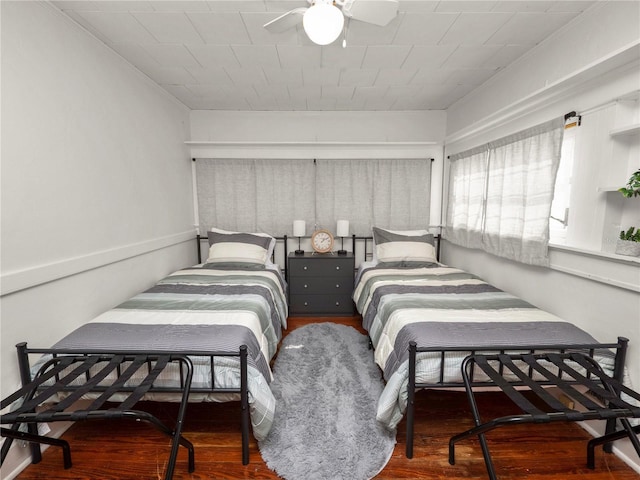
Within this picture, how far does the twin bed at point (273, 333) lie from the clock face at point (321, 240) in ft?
3.27

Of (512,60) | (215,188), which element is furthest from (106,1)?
(512,60)

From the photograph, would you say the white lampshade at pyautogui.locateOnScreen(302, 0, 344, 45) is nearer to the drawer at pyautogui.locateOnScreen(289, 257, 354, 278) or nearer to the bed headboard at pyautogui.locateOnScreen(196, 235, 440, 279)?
the drawer at pyautogui.locateOnScreen(289, 257, 354, 278)

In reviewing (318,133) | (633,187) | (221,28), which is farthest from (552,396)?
(318,133)

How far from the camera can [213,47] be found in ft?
6.98

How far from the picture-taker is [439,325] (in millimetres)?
1740

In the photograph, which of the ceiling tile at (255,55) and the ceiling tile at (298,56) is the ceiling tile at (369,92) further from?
the ceiling tile at (255,55)

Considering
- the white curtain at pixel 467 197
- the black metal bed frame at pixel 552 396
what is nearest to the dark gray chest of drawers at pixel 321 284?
the white curtain at pixel 467 197

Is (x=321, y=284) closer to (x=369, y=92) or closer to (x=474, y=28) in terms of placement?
(x=369, y=92)

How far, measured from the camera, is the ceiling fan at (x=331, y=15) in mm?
1416

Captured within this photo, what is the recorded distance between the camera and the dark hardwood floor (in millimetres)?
1463

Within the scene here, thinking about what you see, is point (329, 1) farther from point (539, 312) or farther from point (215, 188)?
point (215, 188)

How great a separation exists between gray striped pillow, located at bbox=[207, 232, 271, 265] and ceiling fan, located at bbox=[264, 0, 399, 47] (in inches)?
82.8

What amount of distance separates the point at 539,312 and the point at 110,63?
3352 mm

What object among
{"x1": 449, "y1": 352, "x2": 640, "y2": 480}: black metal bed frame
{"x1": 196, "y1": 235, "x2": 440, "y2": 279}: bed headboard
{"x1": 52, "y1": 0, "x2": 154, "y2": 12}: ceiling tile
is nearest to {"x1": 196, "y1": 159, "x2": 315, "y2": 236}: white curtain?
{"x1": 196, "y1": 235, "x2": 440, "y2": 279}: bed headboard
